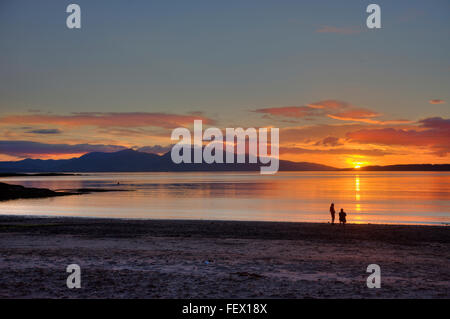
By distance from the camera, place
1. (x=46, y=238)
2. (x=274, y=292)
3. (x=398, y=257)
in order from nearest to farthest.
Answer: (x=274, y=292) → (x=398, y=257) → (x=46, y=238)

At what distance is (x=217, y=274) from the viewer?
14.5m

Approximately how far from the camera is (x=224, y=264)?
53.5ft

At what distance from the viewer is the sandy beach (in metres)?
12.2

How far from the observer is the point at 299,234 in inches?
1088

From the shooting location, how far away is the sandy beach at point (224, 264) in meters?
12.2
